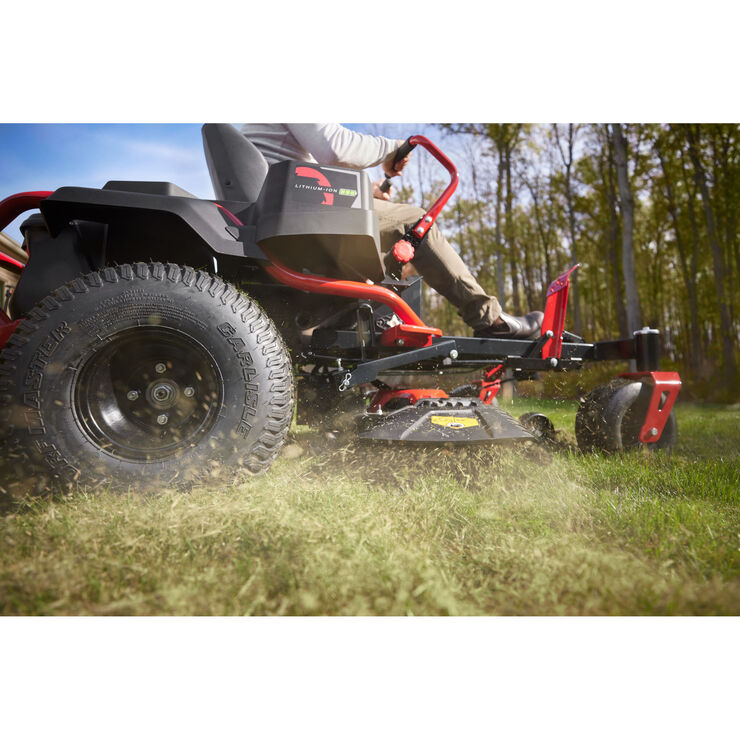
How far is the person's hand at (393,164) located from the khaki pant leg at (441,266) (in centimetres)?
19

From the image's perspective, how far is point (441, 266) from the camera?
218 cm

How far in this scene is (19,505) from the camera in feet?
4.28

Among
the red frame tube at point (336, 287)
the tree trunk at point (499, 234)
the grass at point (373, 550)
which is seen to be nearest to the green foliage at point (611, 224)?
the tree trunk at point (499, 234)

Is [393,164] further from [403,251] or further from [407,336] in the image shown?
→ [407,336]

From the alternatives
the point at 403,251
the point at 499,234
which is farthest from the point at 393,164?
the point at 499,234

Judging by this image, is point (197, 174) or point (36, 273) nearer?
point (36, 273)

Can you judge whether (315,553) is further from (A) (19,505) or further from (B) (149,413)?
(A) (19,505)

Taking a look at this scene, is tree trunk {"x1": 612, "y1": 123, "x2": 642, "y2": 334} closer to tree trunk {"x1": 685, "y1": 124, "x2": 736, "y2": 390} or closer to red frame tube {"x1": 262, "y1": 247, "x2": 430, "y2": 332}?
tree trunk {"x1": 685, "y1": 124, "x2": 736, "y2": 390}

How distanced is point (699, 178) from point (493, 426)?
8.59 metres

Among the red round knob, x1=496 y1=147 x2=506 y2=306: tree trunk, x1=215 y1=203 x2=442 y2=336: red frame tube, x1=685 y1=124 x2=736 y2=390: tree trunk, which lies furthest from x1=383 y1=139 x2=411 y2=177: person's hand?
x1=685 y1=124 x2=736 y2=390: tree trunk

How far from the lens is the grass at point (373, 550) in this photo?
1.00m

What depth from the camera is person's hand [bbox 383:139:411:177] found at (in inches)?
85.3

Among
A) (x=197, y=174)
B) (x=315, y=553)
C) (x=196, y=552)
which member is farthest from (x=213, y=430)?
(x=197, y=174)

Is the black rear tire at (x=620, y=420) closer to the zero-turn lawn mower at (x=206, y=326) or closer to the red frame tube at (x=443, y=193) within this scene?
the zero-turn lawn mower at (x=206, y=326)
